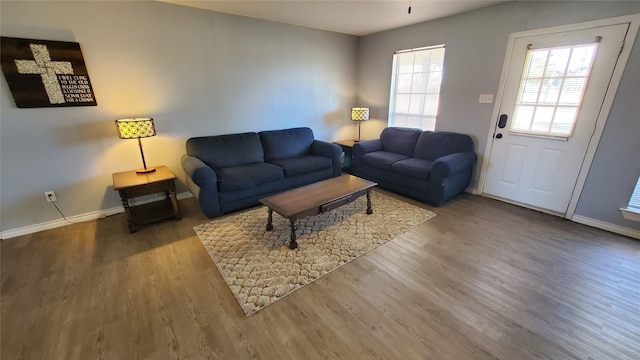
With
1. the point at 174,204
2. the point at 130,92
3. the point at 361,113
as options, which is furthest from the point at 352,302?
the point at 361,113

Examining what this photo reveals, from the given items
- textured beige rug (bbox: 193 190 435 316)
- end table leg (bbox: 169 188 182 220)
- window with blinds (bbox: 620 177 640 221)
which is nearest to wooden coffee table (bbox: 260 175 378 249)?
textured beige rug (bbox: 193 190 435 316)

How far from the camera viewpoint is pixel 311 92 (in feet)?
14.2

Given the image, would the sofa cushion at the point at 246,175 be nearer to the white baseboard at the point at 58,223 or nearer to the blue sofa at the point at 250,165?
the blue sofa at the point at 250,165

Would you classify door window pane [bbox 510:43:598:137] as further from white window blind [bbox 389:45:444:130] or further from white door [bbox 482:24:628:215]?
white window blind [bbox 389:45:444:130]

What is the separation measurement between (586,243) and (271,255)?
299cm

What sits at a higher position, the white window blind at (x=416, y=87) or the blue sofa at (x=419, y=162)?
the white window blind at (x=416, y=87)

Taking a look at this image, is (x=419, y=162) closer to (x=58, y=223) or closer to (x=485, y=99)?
(x=485, y=99)

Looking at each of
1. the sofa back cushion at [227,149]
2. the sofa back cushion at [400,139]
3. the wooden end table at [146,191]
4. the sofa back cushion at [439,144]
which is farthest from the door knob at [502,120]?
the wooden end table at [146,191]

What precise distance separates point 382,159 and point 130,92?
10.6 feet

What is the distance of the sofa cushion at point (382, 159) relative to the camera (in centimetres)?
360

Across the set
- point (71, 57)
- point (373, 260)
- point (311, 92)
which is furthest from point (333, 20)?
point (373, 260)

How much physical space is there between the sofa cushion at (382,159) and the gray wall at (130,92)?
5.15ft

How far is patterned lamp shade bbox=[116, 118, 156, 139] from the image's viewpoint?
2604mm

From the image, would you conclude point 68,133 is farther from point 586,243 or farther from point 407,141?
point 586,243
